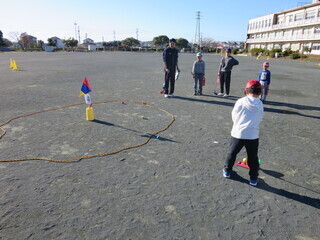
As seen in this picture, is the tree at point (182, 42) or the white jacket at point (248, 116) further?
the tree at point (182, 42)

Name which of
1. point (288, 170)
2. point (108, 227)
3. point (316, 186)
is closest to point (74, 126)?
point (108, 227)

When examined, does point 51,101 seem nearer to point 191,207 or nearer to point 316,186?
point 191,207

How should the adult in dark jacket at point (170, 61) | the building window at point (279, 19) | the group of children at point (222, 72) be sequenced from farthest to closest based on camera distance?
the building window at point (279, 19) → the adult in dark jacket at point (170, 61) → the group of children at point (222, 72)

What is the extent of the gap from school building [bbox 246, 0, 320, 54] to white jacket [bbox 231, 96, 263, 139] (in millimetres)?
57966

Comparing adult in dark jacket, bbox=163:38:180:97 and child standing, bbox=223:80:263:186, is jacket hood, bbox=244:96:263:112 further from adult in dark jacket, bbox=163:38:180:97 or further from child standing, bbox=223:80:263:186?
adult in dark jacket, bbox=163:38:180:97

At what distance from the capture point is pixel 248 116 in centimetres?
333

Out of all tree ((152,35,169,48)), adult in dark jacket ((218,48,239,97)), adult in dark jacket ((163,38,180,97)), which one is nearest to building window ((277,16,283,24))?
tree ((152,35,169,48))

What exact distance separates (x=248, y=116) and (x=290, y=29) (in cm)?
7063

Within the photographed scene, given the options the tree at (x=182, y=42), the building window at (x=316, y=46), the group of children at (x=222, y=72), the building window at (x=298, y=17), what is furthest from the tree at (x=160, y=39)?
the group of children at (x=222, y=72)

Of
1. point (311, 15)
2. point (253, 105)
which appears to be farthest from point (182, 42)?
point (253, 105)

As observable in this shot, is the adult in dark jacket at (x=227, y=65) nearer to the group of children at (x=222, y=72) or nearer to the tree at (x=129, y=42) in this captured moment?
the group of children at (x=222, y=72)

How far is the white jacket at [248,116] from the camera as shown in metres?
3.30

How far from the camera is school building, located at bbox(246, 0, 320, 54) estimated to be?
172 ft

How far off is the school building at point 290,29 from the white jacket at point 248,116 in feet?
190
